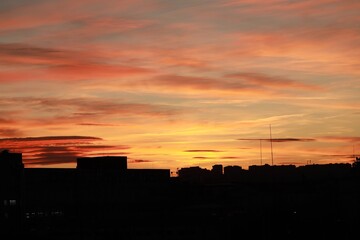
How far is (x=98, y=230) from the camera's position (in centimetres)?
14225

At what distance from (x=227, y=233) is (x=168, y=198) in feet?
170

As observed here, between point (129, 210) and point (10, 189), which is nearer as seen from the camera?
point (10, 189)

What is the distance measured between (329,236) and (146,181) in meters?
68.7

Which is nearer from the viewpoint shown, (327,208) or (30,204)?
(30,204)

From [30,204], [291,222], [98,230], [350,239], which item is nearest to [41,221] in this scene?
[30,204]

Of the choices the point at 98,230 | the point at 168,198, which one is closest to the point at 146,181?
the point at 168,198

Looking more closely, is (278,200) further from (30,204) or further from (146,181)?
(30,204)

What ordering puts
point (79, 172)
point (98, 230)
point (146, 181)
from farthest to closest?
point (146, 181)
point (79, 172)
point (98, 230)

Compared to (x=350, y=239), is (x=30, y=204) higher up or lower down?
higher up

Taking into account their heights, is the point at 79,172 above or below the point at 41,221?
above

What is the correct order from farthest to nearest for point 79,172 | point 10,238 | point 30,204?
point 79,172, point 30,204, point 10,238

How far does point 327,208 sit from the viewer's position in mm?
189750

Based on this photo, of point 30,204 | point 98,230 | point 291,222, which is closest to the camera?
point 98,230

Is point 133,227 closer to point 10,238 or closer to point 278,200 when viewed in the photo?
point 10,238
